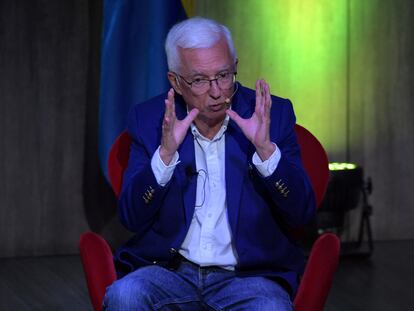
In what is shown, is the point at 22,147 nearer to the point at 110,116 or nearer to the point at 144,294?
the point at 110,116

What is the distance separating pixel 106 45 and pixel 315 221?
1.59 meters

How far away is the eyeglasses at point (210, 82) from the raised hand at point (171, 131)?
14 cm

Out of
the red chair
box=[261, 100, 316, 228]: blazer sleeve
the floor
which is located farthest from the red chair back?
the floor

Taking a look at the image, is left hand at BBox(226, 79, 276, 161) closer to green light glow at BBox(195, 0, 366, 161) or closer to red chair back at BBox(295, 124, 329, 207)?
red chair back at BBox(295, 124, 329, 207)

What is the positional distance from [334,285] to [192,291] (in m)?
2.21

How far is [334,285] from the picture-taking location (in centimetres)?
508

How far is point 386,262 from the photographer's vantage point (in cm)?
560

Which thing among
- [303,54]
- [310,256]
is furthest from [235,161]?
[303,54]

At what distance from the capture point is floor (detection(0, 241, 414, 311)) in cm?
468

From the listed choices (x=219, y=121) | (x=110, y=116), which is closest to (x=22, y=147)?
(x=110, y=116)

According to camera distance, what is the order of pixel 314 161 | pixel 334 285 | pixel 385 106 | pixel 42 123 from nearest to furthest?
pixel 314 161
pixel 334 285
pixel 42 123
pixel 385 106

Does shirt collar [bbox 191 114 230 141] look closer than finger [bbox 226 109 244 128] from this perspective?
No

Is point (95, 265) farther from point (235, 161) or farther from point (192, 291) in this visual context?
point (235, 161)

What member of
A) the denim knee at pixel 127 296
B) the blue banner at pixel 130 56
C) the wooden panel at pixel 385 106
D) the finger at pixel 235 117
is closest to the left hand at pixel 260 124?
the finger at pixel 235 117
